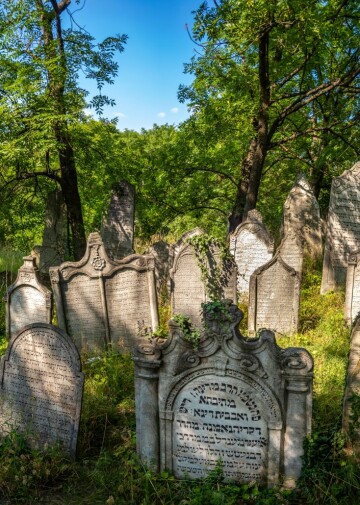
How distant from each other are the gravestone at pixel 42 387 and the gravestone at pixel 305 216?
8099 mm

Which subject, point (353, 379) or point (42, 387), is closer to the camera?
point (353, 379)

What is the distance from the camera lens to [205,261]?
7.05 metres

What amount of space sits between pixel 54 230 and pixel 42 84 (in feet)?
14.0

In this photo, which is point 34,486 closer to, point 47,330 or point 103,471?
point 103,471

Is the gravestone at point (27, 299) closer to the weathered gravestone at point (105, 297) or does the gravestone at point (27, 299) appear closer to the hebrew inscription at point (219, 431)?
the weathered gravestone at point (105, 297)

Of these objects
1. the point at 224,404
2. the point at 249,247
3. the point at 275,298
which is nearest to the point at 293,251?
the point at 249,247

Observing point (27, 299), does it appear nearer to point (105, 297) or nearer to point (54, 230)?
point (105, 297)

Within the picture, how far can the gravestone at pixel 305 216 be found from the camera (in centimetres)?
1112

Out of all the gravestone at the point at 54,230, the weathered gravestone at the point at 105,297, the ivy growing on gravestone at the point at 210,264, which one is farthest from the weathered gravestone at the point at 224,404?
the gravestone at the point at 54,230

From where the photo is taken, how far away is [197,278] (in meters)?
7.17

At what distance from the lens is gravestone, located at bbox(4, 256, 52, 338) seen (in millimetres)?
6648

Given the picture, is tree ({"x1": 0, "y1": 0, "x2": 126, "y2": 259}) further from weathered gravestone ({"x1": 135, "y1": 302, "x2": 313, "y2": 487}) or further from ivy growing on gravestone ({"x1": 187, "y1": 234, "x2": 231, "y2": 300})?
weathered gravestone ({"x1": 135, "y1": 302, "x2": 313, "y2": 487})

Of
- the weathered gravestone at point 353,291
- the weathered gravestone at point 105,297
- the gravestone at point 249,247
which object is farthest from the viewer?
the gravestone at point 249,247

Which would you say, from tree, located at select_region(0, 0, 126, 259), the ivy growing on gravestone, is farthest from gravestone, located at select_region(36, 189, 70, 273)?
the ivy growing on gravestone
